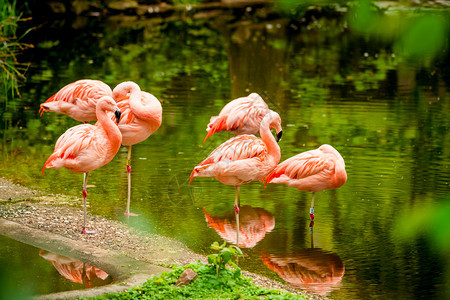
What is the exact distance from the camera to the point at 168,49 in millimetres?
15328

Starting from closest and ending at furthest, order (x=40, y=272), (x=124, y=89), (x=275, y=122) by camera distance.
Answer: (x=40, y=272) → (x=275, y=122) → (x=124, y=89)

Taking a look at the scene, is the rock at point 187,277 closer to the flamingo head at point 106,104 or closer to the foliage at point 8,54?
the flamingo head at point 106,104

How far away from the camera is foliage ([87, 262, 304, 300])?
3396 mm

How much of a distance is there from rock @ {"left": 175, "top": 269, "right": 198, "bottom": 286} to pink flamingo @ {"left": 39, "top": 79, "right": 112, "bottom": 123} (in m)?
2.83

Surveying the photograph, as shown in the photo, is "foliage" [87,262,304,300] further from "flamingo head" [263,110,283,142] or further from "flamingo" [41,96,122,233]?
"flamingo head" [263,110,283,142]

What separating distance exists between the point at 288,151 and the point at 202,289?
12.9 ft

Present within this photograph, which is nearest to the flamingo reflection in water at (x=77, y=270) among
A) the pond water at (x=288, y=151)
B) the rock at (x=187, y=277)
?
the pond water at (x=288, y=151)

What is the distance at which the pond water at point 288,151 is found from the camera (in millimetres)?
4594

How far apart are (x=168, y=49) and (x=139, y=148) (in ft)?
27.2

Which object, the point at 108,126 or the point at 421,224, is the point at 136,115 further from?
the point at 421,224

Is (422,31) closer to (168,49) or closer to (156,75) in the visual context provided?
(156,75)

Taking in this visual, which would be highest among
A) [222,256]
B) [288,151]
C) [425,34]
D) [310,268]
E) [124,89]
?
[425,34]

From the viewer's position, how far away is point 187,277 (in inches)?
138

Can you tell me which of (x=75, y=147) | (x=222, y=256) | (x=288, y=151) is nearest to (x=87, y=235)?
(x=75, y=147)
